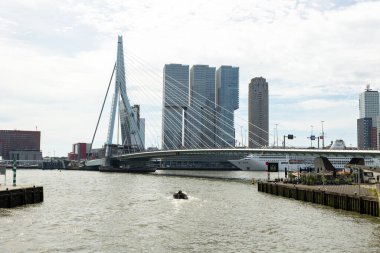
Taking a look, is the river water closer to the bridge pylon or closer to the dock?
the dock

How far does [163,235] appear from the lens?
4084cm

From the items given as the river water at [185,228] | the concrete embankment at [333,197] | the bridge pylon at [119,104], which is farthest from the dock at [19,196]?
the bridge pylon at [119,104]

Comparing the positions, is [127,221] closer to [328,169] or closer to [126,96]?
[328,169]

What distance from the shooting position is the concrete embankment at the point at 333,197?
171 ft

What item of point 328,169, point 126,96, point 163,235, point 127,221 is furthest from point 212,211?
point 126,96

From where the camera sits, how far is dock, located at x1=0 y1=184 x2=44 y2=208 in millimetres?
57325

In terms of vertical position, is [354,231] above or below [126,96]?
below

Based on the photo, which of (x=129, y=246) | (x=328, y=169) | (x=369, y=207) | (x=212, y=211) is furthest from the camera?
(x=328, y=169)

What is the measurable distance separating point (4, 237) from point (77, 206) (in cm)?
2266

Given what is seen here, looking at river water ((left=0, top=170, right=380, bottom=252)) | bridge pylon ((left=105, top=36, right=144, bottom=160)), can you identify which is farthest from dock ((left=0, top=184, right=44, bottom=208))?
bridge pylon ((left=105, top=36, right=144, bottom=160))

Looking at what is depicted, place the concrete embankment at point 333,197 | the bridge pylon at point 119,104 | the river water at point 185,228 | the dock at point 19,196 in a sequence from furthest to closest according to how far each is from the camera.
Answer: the bridge pylon at point 119,104, the dock at point 19,196, the concrete embankment at point 333,197, the river water at point 185,228

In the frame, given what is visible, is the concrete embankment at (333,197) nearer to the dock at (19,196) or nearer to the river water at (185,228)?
the river water at (185,228)

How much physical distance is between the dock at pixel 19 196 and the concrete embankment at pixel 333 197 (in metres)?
35.1

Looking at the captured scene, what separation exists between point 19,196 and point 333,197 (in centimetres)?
3759
